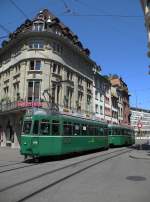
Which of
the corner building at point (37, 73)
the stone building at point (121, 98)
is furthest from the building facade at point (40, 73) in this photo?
the stone building at point (121, 98)

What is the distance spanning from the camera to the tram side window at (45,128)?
17.5 meters

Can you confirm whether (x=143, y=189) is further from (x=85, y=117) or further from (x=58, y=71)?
(x=58, y=71)

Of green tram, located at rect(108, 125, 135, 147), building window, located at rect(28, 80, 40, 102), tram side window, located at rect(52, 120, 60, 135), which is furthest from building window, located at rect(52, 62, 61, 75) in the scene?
tram side window, located at rect(52, 120, 60, 135)

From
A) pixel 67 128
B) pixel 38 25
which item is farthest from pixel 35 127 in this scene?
pixel 38 25

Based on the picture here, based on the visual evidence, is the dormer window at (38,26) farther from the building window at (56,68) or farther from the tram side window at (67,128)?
the tram side window at (67,128)

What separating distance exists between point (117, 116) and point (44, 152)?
160 feet

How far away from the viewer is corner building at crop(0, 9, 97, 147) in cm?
3550

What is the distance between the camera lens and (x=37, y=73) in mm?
35719

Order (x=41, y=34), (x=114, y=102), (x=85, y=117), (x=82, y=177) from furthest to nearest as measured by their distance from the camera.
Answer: (x=114, y=102)
(x=41, y=34)
(x=85, y=117)
(x=82, y=177)

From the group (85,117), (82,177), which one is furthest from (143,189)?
(85,117)

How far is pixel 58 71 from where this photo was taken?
38.1m

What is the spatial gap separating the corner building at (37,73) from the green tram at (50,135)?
1275 cm

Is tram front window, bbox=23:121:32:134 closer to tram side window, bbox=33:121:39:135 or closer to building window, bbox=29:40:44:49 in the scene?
tram side window, bbox=33:121:39:135

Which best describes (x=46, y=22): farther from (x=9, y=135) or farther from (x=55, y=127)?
(x=55, y=127)
